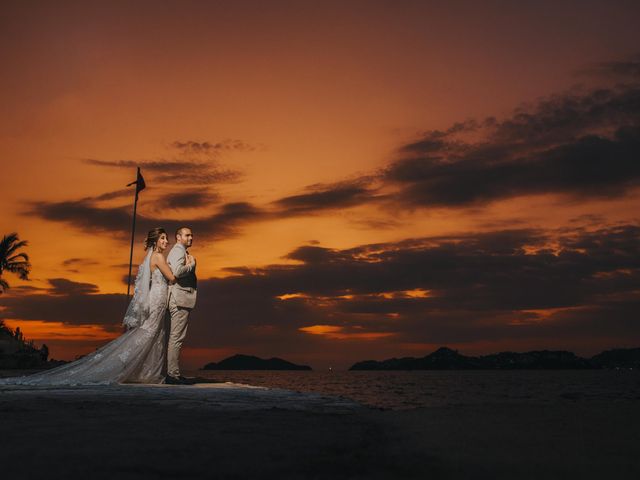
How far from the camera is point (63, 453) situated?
375 centimetres

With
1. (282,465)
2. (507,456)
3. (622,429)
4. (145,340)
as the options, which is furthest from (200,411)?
(145,340)

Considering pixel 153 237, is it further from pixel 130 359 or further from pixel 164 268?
pixel 130 359


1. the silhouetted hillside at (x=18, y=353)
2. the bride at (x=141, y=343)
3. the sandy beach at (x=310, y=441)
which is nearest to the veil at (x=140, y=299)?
the bride at (x=141, y=343)

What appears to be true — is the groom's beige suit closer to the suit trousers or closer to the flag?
the suit trousers

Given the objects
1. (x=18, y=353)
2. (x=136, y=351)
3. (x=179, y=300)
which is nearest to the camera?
(x=136, y=351)

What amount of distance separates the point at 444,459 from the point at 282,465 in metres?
1.00

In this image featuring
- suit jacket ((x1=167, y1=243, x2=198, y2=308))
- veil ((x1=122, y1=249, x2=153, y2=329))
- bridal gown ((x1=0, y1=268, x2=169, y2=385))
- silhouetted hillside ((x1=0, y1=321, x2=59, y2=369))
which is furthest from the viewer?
silhouetted hillside ((x1=0, y1=321, x2=59, y2=369))

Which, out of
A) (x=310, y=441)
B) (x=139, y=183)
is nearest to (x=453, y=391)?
(x=139, y=183)

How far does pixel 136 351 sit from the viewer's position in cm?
1176

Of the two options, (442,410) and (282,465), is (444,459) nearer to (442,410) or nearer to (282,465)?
(282,465)

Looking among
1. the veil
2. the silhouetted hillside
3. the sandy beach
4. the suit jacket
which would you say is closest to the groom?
the suit jacket

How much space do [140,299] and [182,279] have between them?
88cm

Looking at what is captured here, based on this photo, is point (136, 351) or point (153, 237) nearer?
point (136, 351)

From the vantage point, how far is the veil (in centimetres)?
1192
